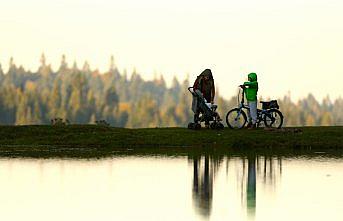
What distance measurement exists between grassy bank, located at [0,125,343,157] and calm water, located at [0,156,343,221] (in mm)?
8347

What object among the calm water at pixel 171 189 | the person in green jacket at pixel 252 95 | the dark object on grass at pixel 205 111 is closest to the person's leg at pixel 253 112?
the person in green jacket at pixel 252 95

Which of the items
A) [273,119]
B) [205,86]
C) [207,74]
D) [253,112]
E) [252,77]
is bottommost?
[273,119]

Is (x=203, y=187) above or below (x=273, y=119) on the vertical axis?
below

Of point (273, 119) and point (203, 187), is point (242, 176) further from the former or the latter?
point (273, 119)

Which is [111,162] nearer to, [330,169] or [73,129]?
[330,169]

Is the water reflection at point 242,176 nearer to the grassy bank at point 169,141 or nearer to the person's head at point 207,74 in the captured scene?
the grassy bank at point 169,141

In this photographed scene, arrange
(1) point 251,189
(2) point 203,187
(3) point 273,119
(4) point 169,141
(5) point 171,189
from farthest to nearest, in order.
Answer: (3) point 273,119
(4) point 169,141
(2) point 203,187
(1) point 251,189
(5) point 171,189

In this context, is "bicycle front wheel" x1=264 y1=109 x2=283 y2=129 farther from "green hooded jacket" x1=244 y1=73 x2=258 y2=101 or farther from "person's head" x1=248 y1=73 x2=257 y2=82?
"person's head" x1=248 y1=73 x2=257 y2=82

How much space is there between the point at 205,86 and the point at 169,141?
569 centimetres

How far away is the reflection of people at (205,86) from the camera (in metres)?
44.6

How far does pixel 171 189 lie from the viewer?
19875mm

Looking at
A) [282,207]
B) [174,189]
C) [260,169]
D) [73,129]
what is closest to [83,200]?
[174,189]

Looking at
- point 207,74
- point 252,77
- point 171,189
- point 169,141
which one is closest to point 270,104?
point 252,77

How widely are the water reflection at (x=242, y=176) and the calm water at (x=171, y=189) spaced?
2 cm
